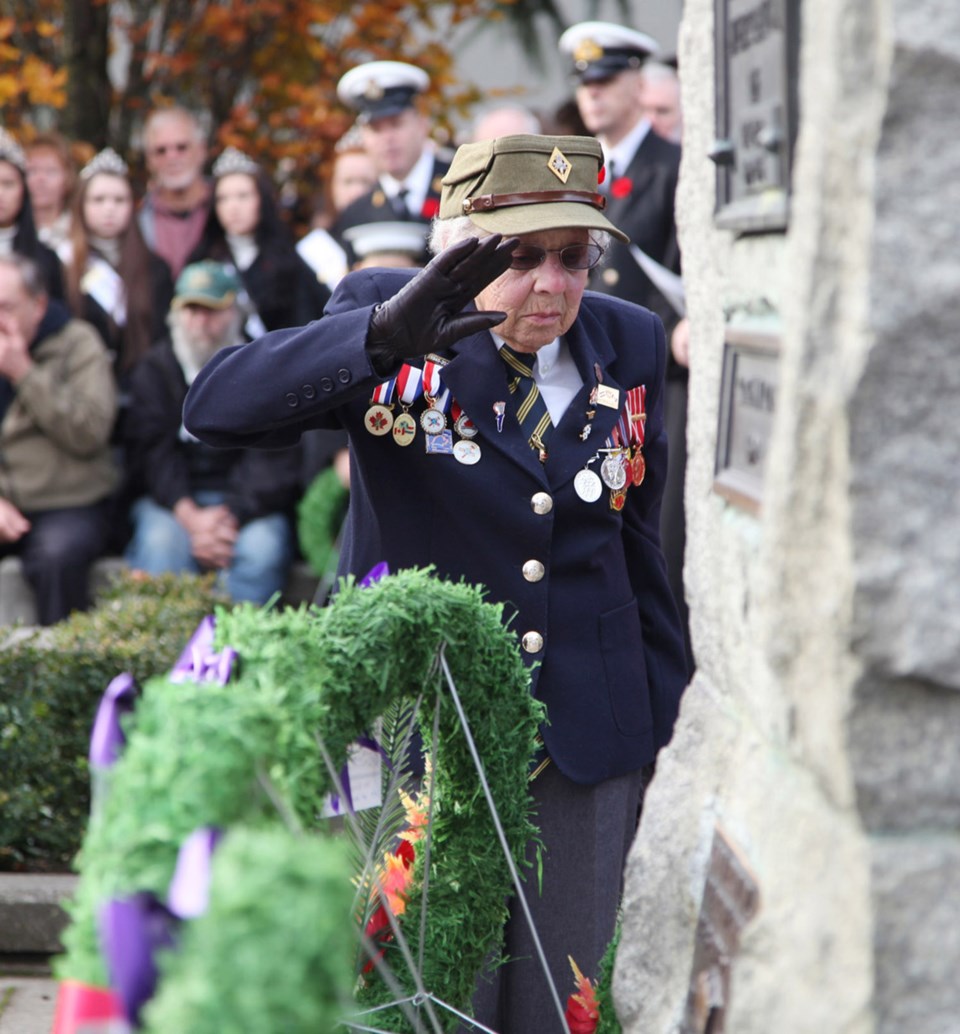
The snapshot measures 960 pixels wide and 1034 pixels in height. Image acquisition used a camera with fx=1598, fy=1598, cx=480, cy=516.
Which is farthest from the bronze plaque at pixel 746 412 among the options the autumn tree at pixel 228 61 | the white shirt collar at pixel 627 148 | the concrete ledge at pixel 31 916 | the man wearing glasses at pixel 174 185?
the autumn tree at pixel 228 61

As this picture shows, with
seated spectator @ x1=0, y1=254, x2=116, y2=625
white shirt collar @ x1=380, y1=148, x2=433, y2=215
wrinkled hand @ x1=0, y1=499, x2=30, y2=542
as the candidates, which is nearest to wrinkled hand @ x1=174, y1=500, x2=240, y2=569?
seated spectator @ x1=0, y1=254, x2=116, y2=625

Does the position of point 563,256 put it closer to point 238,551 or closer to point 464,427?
point 464,427

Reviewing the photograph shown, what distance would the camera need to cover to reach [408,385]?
8.80 ft

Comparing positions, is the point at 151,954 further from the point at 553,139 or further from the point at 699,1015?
the point at 553,139

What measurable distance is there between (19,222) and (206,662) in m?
4.80

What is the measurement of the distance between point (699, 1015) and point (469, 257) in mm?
1125

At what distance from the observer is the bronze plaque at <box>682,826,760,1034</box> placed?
177 cm

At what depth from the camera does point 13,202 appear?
6184 mm

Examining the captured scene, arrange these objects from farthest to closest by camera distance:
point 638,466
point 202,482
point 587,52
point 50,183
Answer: point 50,183 → point 202,482 → point 587,52 → point 638,466

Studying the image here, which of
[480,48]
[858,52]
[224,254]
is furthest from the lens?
[480,48]

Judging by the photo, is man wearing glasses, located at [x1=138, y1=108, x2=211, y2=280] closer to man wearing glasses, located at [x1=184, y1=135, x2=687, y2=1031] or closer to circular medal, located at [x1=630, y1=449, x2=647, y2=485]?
man wearing glasses, located at [x1=184, y1=135, x2=687, y2=1031]

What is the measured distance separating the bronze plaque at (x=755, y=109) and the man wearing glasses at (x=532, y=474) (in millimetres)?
640

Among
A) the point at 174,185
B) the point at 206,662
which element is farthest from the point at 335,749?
the point at 174,185

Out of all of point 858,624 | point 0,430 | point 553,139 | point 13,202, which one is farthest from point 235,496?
point 858,624
